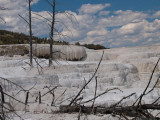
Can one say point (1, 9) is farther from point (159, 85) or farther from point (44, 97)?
point (159, 85)

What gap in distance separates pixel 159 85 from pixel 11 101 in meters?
8.27

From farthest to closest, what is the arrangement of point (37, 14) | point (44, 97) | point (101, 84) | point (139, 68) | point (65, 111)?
1. point (139, 68)
2. point (101, 84)
3. point (37, 14)
4. point (44, 97)
5. point (65, 111)

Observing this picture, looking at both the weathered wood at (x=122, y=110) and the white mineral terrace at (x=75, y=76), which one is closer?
the weathered wood at (x=122, y=110)

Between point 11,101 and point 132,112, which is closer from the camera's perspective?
point 132,112

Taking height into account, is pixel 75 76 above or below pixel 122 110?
below

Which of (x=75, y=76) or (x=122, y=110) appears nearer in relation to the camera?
(x=122, y=110)

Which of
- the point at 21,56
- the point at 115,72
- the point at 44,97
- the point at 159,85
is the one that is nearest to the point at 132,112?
the point at 44,97

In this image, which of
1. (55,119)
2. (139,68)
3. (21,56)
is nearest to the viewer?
(55,119)

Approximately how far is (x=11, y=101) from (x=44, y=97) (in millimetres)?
706

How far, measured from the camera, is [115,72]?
33.5ft

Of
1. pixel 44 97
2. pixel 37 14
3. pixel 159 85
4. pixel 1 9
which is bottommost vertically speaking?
pixel 159 85

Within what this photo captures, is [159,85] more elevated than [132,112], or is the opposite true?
[132,112]

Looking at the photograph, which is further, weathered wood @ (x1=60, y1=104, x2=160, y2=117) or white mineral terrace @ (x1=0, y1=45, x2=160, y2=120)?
white mineral terrace @ (x1=0, y1=45, x2=160, y2=120)

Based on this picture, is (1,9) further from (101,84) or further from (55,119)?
(101,84)
